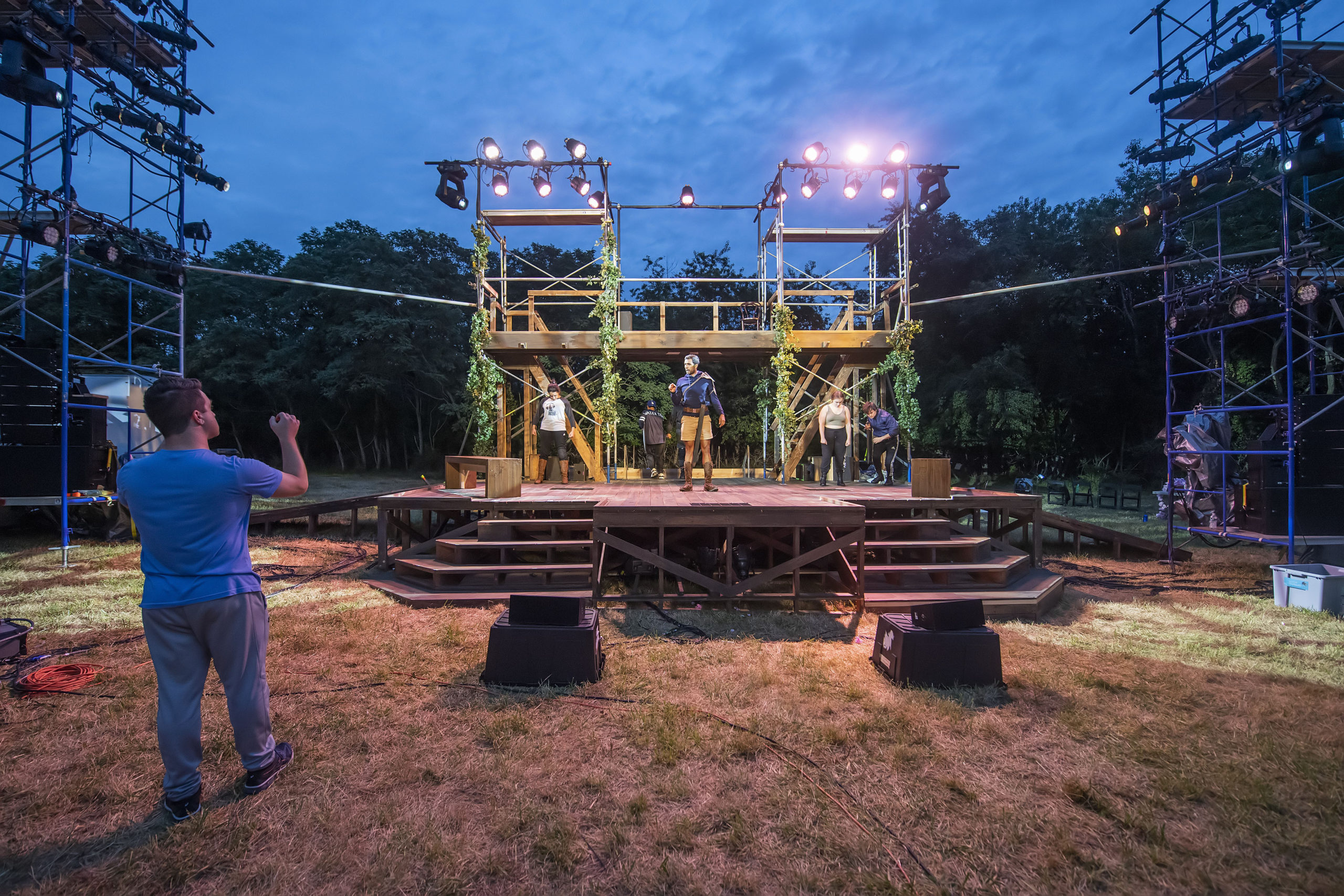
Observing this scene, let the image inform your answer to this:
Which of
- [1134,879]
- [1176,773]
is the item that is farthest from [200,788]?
[1176,773]

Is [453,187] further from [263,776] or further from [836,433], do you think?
[263,776]

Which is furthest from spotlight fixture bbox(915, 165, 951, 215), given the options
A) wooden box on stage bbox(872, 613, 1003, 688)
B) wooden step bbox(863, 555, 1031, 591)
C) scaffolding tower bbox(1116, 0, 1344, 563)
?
wooden box on stage bbox(872, 613, 1003, 688)

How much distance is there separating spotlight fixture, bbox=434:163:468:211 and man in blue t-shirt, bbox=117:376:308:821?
10.2 meters

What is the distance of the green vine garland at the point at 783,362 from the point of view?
11766mm

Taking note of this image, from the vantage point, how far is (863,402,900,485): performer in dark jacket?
481 inches

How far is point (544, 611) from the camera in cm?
450

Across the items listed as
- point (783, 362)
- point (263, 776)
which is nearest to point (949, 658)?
point (263, 776)

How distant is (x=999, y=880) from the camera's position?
239 centimetres

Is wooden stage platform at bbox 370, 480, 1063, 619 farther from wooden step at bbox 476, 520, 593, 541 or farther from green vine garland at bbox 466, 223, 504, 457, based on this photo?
green vine garland at bbox 466, 223, 504, 457

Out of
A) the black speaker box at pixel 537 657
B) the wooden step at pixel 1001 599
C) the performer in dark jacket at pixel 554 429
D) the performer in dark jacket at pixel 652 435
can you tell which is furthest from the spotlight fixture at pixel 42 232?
the wooden step at pixel 1001 599

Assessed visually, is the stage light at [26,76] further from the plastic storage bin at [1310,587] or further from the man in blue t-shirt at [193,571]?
the plastic storage bin at [1310,587]

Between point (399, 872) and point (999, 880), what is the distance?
232 centimetres

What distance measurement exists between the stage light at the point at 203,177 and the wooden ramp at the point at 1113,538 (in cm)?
1605

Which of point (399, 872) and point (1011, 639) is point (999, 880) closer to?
point (399, 872)
